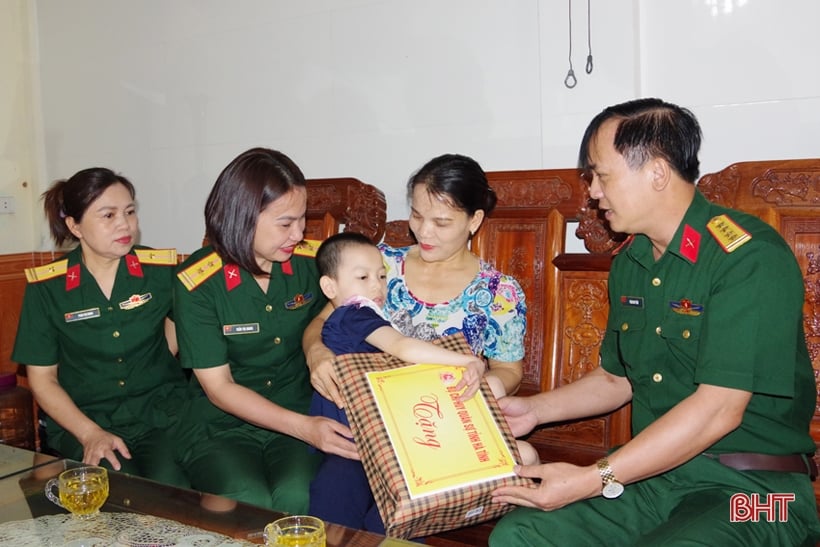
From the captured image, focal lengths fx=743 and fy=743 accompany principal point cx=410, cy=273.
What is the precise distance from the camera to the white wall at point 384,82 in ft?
8.32

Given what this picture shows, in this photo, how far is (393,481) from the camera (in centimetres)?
168

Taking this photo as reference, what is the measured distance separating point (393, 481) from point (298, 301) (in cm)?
97

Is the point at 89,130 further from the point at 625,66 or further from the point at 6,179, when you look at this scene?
the point at 625,66

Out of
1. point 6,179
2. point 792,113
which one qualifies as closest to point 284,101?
point 6,179

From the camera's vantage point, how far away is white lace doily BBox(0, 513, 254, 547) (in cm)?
161

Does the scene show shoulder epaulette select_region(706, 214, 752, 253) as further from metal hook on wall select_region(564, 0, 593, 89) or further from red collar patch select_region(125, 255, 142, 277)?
red collar patch select_region(125, 255, 142, 277)

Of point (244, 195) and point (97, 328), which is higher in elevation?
point (244, 195)

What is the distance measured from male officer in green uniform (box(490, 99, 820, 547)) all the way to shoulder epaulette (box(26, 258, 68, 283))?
1.79 meters

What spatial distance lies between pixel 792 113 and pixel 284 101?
2.13 m

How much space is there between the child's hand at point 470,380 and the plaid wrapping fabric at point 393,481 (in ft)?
0.15

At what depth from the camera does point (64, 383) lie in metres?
2.63

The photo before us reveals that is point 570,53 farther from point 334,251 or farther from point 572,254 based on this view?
point 334,251

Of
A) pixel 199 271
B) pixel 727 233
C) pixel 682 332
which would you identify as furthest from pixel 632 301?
pixel 199 271

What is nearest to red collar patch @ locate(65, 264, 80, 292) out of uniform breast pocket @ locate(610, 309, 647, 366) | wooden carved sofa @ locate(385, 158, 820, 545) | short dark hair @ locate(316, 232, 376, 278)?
short dark hair @ locate(316, 232, 376, 278)
